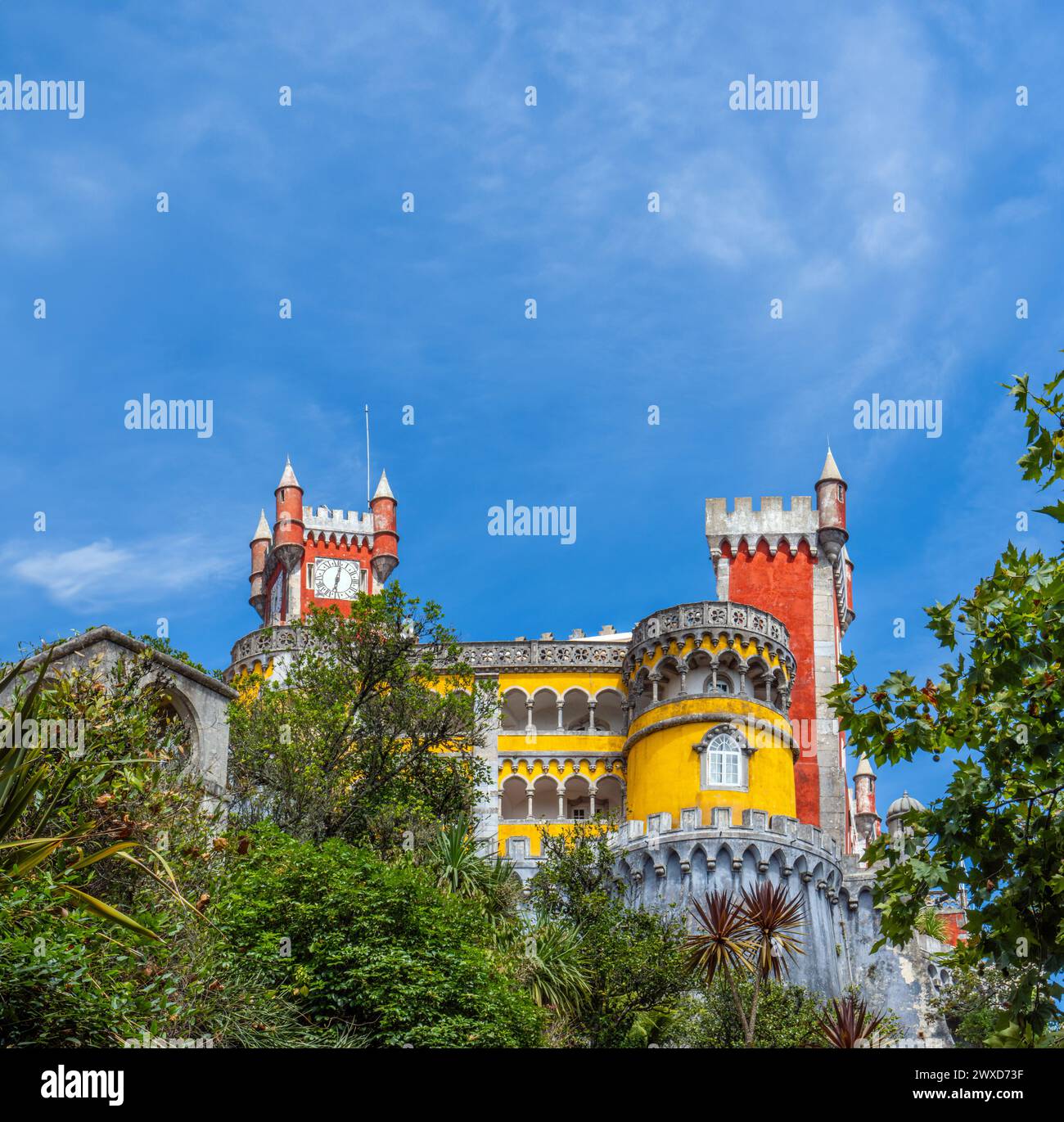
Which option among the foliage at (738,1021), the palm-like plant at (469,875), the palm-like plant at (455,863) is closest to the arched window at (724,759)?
the foliage at (738,1021)

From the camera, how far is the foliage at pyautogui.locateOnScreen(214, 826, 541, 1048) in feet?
85.4

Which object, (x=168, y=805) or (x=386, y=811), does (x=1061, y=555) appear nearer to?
(x=168, y=805)

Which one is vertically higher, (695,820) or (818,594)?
(818,594)

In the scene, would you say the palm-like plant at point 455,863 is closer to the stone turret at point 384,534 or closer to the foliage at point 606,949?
the foliage at point 606,949

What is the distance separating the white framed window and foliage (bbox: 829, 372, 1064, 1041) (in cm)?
2956

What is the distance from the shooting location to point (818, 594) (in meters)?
59.4

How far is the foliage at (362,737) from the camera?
Answer: 3784 centimetres

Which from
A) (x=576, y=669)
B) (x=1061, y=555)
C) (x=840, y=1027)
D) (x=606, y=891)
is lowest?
(x=840, y=1027)

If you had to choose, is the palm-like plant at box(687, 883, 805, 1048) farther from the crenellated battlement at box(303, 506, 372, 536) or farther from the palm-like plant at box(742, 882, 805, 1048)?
the crenellated battlement at box(303, 506, 372, 536)

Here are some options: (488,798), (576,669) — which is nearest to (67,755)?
(488,798)

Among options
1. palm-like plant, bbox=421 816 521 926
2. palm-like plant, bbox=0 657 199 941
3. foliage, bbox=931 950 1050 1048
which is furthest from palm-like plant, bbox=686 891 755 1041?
palm-like plant, bbox=0 657 199 941

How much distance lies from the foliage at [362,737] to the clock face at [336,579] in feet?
98.7
